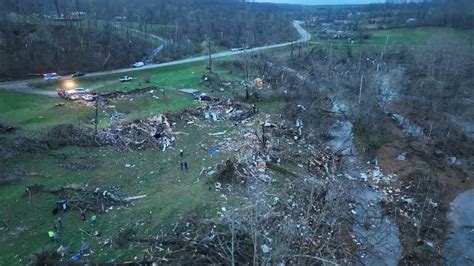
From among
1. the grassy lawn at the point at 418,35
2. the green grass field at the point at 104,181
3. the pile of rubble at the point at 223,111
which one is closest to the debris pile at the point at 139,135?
the green grass field at the point at 104,181

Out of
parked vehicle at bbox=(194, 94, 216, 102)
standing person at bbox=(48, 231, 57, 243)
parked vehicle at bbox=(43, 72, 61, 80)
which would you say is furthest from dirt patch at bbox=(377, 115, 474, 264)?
parked vehicle at bbox=(43, 72, 61, 80)

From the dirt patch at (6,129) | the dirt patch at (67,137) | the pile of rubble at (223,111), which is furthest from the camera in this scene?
the pile of rubble at (223,111)

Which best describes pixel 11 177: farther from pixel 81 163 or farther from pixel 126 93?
pixel 126 93

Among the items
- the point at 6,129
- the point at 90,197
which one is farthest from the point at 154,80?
the point at 90,197

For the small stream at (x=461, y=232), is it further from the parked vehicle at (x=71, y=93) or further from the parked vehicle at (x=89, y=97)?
the parked vehicle at (x=71, y=93)

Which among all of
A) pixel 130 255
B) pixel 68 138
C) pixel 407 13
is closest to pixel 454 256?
pixel 130 255

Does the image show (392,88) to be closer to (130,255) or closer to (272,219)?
(272,219)

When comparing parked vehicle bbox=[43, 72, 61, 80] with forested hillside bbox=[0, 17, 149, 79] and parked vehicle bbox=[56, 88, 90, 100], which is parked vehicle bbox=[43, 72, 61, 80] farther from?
parked vehicle bbox=[56, 88, 90, 100]
